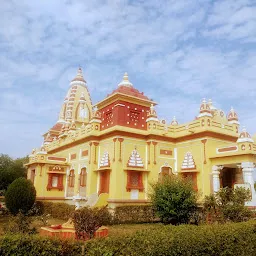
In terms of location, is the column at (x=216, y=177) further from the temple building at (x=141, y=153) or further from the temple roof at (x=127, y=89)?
the temple roof at (x=127, y=89)

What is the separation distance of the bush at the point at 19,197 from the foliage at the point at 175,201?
914 centimetres

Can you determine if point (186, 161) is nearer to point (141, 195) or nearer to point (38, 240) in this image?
point (141, 195)

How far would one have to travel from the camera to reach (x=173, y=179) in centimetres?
1190

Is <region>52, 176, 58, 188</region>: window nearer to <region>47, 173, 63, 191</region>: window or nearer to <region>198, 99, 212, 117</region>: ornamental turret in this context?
<region>47, 173, 63, 191</region>: window

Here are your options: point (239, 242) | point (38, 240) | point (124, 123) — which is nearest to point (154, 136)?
point (124, 123)

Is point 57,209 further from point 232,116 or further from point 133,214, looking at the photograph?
point 232,116

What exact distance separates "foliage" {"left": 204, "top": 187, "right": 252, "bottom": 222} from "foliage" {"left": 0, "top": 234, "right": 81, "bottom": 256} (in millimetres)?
6431

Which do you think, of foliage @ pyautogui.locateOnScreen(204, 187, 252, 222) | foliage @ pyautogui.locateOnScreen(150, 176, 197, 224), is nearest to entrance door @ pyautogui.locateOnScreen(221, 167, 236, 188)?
foliage @ pyautogui.locateOnScreen(150, 176, 197, 224)

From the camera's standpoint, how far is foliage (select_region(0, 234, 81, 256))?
4.92m

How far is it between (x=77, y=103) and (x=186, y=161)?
19.4 m

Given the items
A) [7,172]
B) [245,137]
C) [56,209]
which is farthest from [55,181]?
[245,137]

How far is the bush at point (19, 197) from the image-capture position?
16703 mm

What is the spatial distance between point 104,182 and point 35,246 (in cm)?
1243

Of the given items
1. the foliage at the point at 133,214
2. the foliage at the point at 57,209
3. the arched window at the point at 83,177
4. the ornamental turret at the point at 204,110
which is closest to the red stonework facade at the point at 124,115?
the arched window at the point at 83,177
